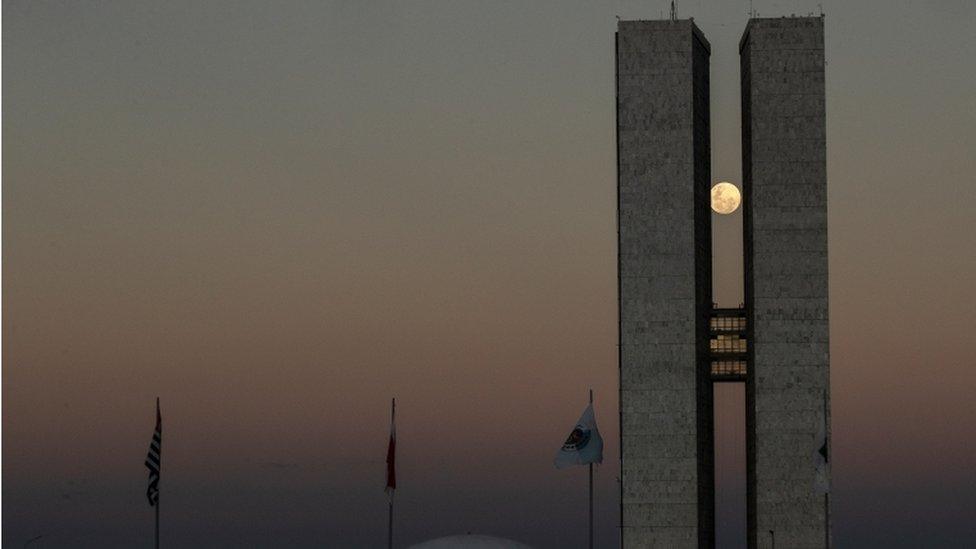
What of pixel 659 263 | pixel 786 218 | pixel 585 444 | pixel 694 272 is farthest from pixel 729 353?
pixel 585 444

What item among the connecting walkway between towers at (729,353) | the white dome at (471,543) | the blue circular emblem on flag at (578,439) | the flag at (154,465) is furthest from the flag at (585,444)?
the flag at (154,465)

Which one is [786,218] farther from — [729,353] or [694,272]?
[729,353]

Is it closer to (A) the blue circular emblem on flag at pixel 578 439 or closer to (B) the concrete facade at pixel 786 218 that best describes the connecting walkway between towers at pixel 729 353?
(B) the concrete facade at pixel 786 218

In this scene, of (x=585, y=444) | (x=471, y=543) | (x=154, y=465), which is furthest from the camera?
(x=471, y=543)

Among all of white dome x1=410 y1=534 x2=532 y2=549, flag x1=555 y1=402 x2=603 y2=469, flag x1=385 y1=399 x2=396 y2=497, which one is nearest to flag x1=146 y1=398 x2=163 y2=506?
flag x1=385 y1=399 x2=396 y2=497

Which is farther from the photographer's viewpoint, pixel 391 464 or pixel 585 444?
pixel 585 444

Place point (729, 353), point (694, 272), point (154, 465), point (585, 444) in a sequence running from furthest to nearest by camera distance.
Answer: point (729, 353) < point (694, 272) < point (585, 444) < point (154, 465)

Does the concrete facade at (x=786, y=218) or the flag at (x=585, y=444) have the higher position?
the concrete facade at (x=786, y=218)

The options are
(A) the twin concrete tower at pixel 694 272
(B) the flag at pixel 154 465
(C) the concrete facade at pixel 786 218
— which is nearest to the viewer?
(B) the flag at pixel 154 465
